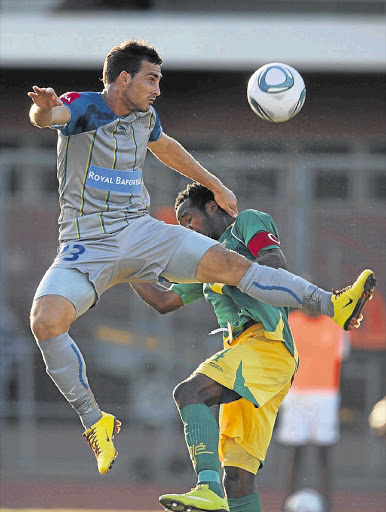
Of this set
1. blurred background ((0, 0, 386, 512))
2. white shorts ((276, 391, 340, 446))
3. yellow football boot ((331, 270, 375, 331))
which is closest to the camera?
yellow football boot ((331, 270, 375, 331))

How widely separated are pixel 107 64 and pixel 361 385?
6.39 metres

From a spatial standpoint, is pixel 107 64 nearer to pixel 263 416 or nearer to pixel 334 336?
pixel 263 416

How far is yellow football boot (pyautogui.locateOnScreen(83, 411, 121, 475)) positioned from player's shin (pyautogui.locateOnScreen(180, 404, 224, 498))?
38 centimetres

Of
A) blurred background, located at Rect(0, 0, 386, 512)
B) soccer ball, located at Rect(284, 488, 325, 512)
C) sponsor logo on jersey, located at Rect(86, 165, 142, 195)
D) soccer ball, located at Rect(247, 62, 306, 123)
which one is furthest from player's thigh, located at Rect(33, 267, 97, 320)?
blurred background, located at Rect(0, 0, 386, 512)

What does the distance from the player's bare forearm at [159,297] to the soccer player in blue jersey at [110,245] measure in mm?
557

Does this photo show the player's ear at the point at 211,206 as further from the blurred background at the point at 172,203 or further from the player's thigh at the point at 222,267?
the blurred background at the point at 172,203

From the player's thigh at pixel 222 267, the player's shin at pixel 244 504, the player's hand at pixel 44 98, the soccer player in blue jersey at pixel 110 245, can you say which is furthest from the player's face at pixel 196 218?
the player's shin at pixel 244 504

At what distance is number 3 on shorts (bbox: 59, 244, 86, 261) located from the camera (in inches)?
219

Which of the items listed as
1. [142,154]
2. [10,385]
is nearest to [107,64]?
[142,154]

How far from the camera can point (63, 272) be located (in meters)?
5.50

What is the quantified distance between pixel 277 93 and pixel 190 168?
75cm

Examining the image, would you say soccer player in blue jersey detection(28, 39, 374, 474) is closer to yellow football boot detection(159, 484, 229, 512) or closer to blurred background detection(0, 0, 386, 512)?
yellow football boot detection(159, 484, 229, 512)

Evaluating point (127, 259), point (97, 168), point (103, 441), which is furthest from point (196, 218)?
point (103, 441)

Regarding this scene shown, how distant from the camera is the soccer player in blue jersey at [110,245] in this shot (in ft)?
17.7
